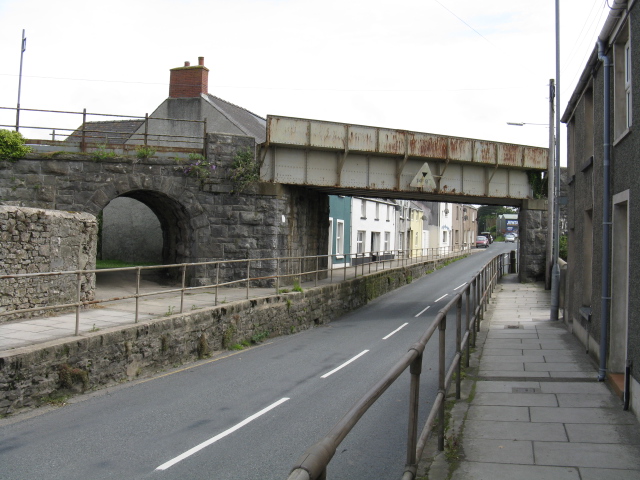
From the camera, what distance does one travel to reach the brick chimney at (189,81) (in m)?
29.4

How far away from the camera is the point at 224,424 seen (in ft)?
25.0

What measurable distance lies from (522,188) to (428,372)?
1554 centimetres

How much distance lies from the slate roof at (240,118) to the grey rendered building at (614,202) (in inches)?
696

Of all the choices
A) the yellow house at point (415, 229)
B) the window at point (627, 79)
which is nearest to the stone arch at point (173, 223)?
the window at point (627, 79)

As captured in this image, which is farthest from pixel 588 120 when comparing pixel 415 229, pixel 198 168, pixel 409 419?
pixel 415 229

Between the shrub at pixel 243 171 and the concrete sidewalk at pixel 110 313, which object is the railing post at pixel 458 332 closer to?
the concrete sidewalk at pixel 110 313

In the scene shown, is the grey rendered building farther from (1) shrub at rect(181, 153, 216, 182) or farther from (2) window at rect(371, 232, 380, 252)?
(2) window at rect(371, 232, 380, 252)

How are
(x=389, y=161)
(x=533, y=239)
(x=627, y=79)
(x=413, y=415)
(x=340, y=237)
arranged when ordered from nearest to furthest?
(x=413, y=415)
(x=627, y=79)
(x=389, y=161)
(x=533, y=239)
(x=340, y=237)

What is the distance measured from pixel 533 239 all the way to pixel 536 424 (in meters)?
21.8

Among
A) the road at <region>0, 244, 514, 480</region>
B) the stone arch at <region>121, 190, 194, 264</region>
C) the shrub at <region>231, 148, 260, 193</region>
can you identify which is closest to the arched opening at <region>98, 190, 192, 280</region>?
the stone arch at <region>121, 190, 194, 264</region>

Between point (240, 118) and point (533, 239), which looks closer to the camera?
point (533, 239)

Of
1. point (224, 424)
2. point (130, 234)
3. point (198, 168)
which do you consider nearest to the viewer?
point (224, 424)

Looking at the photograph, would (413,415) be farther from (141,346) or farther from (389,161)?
(389,161)

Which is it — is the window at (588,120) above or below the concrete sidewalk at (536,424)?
above
